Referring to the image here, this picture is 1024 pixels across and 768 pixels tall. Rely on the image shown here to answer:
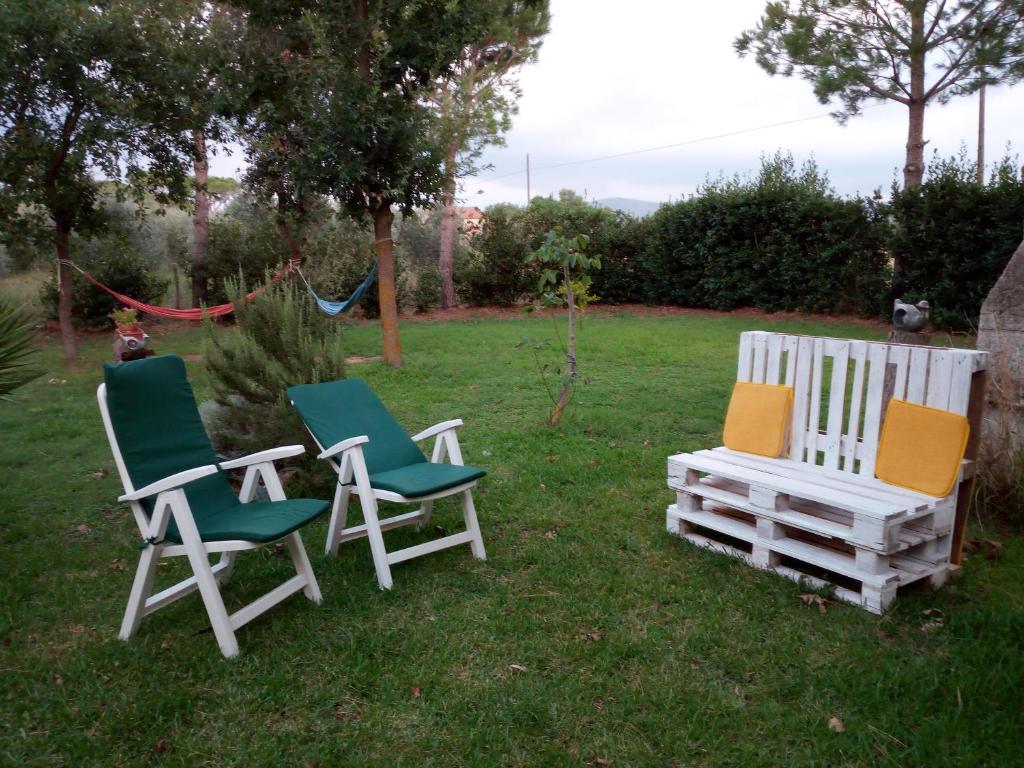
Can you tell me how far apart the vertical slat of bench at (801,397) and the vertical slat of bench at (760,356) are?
0.21 m

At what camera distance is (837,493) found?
3.21 meters

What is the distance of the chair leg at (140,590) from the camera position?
289 centimetres

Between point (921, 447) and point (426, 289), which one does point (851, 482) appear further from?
point (426, 289)

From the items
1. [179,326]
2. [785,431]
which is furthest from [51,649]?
[179,326]

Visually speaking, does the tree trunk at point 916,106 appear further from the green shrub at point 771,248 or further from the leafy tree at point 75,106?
the leafy tree at point 75,106

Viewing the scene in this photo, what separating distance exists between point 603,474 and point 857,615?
2131mm

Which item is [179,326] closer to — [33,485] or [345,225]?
[345,225]

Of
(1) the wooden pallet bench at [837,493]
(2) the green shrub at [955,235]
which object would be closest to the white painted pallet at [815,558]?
(1) the wooden pallet bench at [837,493]

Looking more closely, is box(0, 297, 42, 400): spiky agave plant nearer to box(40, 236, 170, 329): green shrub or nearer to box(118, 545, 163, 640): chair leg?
box(118, 545, 163, 640): chair leg

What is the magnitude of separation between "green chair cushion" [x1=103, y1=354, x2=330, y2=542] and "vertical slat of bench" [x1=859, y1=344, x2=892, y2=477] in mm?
2639

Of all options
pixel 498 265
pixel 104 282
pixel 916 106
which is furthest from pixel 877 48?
pixel 104 282

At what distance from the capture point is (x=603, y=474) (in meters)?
4.91

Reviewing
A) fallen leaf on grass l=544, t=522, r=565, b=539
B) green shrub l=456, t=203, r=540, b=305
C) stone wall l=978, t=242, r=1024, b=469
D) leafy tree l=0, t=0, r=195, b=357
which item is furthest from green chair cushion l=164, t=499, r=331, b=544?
green shrub l=456, t=203, r=540, b=305

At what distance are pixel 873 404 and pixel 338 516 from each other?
2713mm
